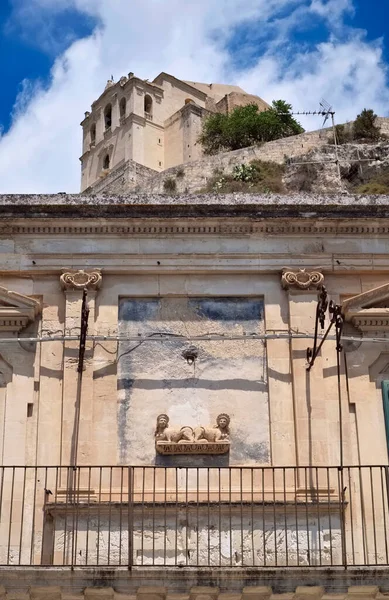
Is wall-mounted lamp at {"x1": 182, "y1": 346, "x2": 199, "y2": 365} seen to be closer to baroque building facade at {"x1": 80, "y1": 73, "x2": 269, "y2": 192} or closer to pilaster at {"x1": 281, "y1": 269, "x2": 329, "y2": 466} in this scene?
pilaster at {"x1": 281, "y1": 269, "x2": 329, "y2": 466}

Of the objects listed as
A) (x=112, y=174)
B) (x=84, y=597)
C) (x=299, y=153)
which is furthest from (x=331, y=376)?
(x=112, y=174)

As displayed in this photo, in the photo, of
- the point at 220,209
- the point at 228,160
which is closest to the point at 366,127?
the point at 228,160

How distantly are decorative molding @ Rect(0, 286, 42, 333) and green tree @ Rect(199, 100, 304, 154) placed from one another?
56681 mm

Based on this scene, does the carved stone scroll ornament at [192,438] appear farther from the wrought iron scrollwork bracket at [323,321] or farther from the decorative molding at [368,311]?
the decorative molding at [368,311]

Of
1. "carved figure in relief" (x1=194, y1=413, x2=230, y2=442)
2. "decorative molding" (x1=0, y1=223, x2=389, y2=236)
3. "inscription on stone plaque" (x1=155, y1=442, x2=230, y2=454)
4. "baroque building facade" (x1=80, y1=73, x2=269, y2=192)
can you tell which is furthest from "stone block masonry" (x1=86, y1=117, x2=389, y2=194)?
"inscription on stone plaque" (x1=155, y1=442, x2=230, y2=454)

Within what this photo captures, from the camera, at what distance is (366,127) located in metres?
61.3

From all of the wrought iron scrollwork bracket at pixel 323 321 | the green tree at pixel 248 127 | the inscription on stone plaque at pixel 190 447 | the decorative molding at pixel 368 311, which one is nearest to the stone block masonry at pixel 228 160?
the green tree at pixel 248 127

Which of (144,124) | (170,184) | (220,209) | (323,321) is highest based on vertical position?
(144,124)

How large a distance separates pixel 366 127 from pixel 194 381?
164 feet

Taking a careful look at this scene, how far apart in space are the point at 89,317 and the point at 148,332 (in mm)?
764

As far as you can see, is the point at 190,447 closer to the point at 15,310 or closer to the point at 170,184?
the point at 15,310

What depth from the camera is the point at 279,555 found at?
1237 centimetres

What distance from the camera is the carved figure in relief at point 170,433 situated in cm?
1305

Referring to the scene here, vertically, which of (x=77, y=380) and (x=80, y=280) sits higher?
(x=80, y=280)
